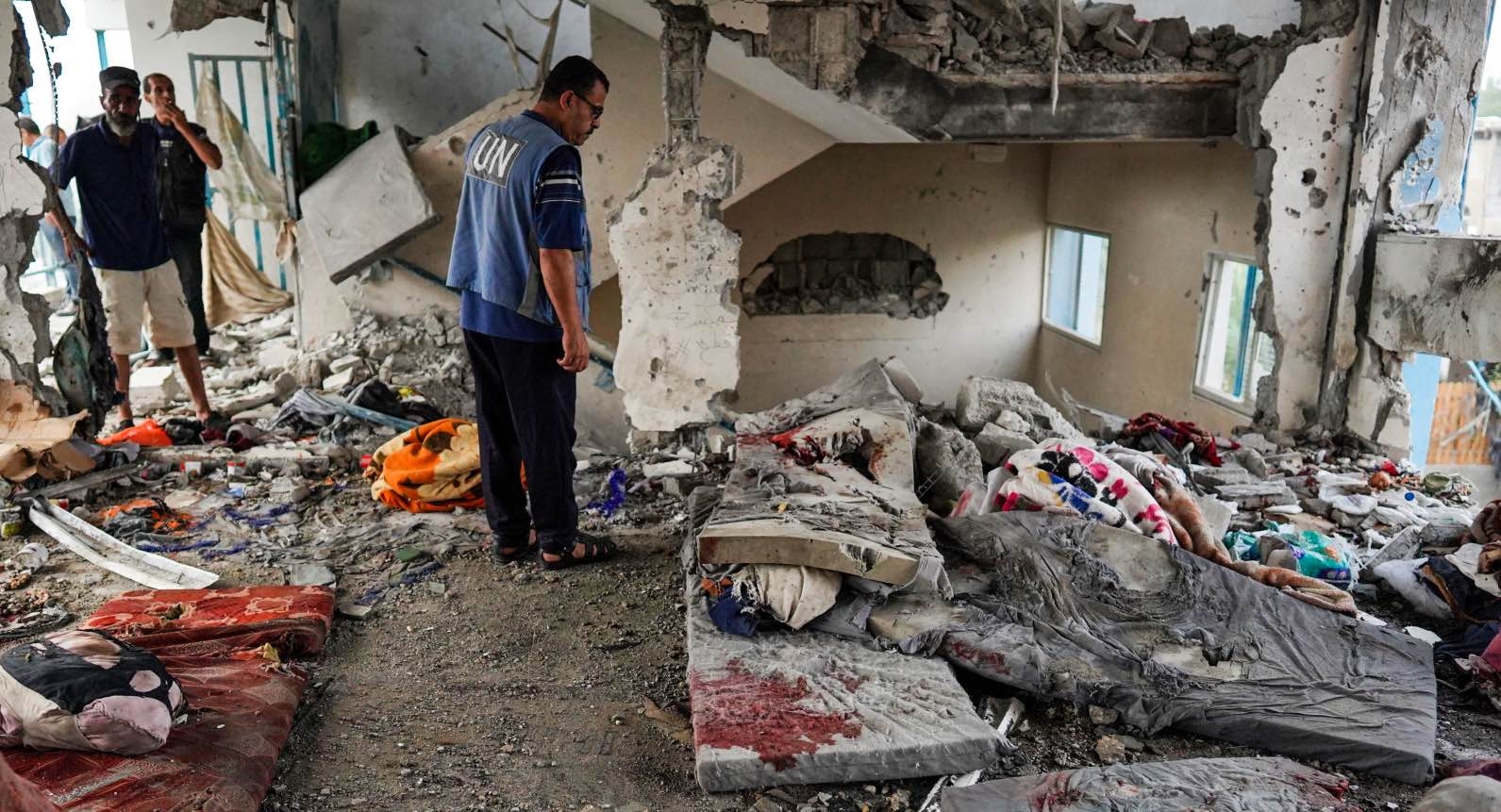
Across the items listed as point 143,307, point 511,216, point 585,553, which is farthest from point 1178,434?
point 143,307

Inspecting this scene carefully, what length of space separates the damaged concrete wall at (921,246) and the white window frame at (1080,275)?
0.07m

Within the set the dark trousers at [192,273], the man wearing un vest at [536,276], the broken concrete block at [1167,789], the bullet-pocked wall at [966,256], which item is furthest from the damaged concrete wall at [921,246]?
the broken concrete block at [1167,789]

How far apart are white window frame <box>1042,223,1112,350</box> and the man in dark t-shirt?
7230 mm

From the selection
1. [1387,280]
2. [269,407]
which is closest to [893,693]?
[1387,280]

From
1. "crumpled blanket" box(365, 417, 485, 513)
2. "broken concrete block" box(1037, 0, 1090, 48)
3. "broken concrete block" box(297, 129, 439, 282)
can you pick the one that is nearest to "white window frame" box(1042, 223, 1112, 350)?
"broken concrete block" box(1037, 0, 1090, 48)

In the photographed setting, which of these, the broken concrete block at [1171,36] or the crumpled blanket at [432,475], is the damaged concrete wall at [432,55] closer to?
the crumpled blanket at [432,475]

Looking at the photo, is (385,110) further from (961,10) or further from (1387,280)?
(1387,280)

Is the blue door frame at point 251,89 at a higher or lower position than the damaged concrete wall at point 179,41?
lower

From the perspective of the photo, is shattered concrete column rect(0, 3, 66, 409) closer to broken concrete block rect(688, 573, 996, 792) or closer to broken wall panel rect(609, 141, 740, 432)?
broken wall panel rect(609, 141, 740, 432)

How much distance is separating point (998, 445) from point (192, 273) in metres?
5.65

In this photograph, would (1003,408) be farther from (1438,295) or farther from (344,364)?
(344,364)

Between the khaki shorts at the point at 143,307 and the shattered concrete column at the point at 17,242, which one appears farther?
the khaki shorts at the point at 143,307

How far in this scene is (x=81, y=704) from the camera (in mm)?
2514

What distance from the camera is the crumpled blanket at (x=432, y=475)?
184 inches
